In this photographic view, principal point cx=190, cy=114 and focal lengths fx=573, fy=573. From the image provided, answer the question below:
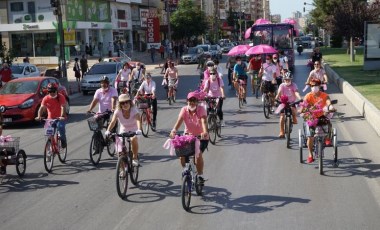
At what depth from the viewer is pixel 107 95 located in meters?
12.4

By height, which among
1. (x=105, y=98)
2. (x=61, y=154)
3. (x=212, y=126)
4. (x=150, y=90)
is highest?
(x=105, y=98)

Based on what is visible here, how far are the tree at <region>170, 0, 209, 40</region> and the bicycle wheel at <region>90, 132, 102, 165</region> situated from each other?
62441 mm

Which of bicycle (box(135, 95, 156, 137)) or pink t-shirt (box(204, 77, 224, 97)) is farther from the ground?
pink t-shirt (box(204, 77, 224, 97))

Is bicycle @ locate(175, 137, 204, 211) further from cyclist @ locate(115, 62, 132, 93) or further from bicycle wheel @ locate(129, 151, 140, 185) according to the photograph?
cyclist @ locate(115, 62, 132, 93)

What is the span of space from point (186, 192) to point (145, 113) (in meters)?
7.41

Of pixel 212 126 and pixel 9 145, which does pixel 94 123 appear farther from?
pixel 212 126

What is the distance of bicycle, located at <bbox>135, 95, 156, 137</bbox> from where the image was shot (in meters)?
14.9

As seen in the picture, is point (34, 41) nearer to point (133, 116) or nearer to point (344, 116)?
point (344, 116)

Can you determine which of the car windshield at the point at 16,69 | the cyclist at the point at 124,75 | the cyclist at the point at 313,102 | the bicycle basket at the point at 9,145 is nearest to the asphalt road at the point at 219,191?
the cyclist at the point at 313,102

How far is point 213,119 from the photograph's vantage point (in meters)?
13.8

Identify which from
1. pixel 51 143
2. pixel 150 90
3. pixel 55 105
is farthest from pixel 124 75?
pixel 51 143

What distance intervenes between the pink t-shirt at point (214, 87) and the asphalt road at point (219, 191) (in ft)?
4.10

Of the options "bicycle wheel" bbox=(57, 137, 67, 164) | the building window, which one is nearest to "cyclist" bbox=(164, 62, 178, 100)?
"bicycle wheel" bbox=(57, 137, 67, 164)

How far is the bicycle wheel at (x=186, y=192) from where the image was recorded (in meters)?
7.95
